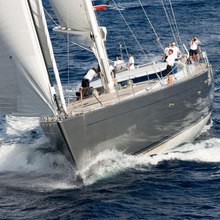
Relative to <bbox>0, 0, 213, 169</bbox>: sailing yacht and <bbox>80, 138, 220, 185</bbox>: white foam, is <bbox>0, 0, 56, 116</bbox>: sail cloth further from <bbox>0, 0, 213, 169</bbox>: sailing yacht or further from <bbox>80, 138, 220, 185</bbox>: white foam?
<bbox>80, 138, 220, 185</bbox>: white foam

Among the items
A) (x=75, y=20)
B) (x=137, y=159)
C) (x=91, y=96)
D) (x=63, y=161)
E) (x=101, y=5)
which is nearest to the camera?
(x=63, y=161)

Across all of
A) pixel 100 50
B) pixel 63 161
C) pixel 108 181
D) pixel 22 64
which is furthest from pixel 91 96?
pixel 22 64

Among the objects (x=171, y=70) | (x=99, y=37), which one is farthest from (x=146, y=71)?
(x=99, y=37)

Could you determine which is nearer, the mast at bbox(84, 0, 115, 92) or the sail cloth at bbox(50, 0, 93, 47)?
the mast at bbox(84, 0, 115, 92)

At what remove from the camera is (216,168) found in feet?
85.9

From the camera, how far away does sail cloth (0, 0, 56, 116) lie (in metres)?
22.6

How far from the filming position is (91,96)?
27953 millimetres

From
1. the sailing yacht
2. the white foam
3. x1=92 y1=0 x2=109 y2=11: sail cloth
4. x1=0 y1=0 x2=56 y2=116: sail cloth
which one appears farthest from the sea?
x1=92 y1=0 x2=109 y2=11: sail cloth

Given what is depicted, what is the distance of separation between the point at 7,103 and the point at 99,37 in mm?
5269

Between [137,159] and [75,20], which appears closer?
[137,159]

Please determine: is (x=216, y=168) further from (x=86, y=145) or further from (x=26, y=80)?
(x=26, y=80)

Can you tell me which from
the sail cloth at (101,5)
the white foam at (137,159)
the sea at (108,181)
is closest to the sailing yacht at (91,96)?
the white foam at (137,159)

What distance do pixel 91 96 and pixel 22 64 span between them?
547 centimetres

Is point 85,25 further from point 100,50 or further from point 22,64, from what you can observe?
point 22,64
